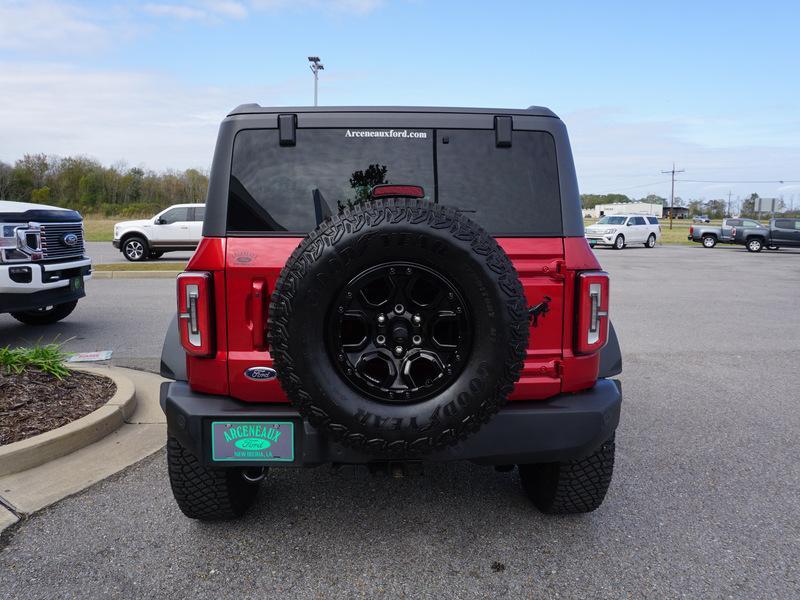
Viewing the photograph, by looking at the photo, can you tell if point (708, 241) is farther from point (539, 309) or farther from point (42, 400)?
point (42, 400)

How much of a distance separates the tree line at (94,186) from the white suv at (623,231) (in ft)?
141

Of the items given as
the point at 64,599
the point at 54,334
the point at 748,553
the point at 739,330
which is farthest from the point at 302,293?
the point at 739,330

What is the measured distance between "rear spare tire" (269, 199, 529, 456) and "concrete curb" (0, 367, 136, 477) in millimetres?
2121

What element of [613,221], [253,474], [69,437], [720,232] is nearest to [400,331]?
[253,474]

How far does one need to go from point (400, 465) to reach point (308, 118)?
1.54 meters

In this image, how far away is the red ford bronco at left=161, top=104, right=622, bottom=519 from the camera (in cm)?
237

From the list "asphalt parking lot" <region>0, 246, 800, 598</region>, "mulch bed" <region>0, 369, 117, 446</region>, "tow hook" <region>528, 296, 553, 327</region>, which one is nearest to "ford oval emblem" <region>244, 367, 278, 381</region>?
"asphalt parking lot" <region>0, 246, 800, 598</region>

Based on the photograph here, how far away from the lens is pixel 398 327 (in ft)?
7.95

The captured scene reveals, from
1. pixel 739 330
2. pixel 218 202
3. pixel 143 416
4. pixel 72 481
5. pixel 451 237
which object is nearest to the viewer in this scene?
pixel 451 237

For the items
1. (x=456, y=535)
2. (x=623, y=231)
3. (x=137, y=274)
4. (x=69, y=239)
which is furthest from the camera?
(x=623, y=231)

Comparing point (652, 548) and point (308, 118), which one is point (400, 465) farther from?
point (308, 118)

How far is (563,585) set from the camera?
8.52 ft

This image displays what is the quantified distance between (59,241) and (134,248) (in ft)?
46.2

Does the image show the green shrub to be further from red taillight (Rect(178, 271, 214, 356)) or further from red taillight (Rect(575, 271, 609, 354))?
red taillight (Rect(575, 271, 609, 354))
